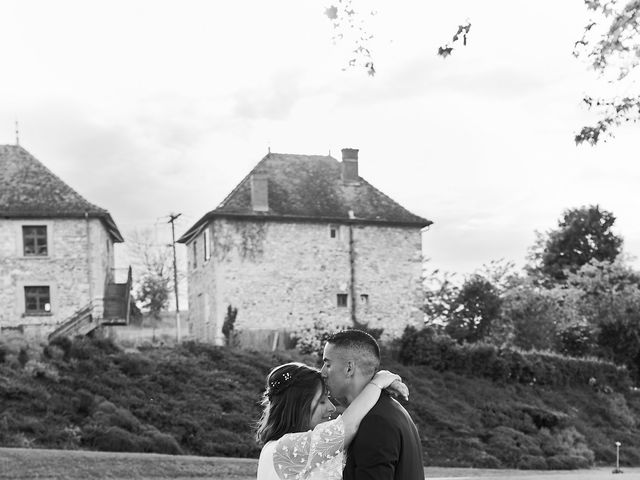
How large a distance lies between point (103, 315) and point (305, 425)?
36.5 meters

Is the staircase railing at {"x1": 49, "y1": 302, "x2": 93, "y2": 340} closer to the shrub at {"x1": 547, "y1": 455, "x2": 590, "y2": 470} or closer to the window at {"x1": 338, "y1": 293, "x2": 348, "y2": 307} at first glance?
the window at {"x1": 338, "y1": 293, "x2": 348, "y2": 307}

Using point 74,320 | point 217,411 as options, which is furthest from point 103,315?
point 217,411

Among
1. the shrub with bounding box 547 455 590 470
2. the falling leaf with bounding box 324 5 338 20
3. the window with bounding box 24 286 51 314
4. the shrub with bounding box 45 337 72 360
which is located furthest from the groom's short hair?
the window with bounding box 24 286 51 314

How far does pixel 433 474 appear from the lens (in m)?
22.5

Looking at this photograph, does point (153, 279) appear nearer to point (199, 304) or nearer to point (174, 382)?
point (199, 304)

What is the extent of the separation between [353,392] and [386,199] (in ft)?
143

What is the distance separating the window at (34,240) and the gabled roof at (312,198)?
7476 mm

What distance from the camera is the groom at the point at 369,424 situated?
14.6ft

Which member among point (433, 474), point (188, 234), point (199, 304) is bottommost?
point (433, 474)

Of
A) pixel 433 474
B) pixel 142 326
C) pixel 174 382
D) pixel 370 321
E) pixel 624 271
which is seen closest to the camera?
pixel 433 474

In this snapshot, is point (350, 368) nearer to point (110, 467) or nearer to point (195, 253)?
point (110, 467)

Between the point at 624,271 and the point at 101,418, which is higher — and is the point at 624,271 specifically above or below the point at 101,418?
above

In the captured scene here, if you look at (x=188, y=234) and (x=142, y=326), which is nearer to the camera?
(x=188, y=234)

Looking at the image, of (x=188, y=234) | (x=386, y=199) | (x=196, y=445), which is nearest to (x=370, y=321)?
(x=386, y=199)
